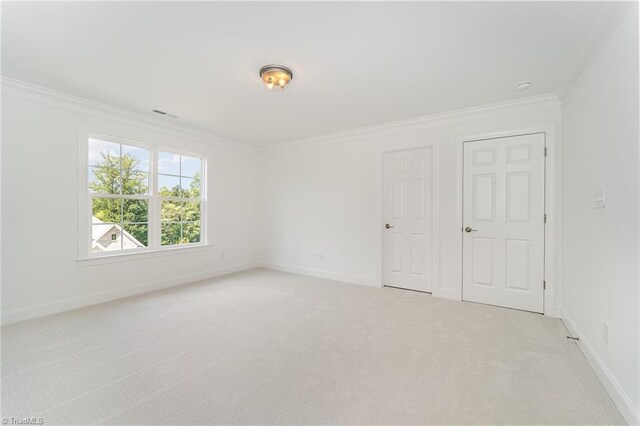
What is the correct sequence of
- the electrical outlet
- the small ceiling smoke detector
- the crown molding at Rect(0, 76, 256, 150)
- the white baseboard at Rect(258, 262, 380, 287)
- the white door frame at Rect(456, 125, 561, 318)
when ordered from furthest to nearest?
the white baseboard at Rect(258, 262, 380, 287), the white door frame at Rect(456, 125, 561, 318), the crown molding at Rect(0, 76, 256, 150), the small ceiling smoke detector, the electrical outlet

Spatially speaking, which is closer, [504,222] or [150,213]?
[504,222]

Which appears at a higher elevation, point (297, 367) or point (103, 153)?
point (103, 153)

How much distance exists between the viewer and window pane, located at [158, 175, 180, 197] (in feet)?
13.9

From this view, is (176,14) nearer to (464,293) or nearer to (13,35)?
(13,35)

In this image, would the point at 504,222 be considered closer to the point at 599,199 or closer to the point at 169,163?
the point at 599,199

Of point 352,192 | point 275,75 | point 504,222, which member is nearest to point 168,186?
point 275,75

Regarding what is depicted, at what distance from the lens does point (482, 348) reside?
2.39 metres

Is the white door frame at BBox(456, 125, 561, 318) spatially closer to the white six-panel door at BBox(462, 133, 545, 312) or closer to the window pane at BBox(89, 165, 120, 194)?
the white six-panel door at BBox(462, 133, 545, 312)

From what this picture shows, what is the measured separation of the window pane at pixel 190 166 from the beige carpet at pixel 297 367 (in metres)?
2.20

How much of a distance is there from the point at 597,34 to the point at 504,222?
201cm

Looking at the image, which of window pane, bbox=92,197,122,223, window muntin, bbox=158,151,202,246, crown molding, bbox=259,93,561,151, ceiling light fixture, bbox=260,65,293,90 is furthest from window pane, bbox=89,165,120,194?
crown molding, bbox=259,93,561,151

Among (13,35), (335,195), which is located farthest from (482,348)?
(13,35)

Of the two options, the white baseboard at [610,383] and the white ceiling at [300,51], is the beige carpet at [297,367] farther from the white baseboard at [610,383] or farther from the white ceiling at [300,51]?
the white ceiling at [300,51]

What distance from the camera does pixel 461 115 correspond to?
3611 millimetres
